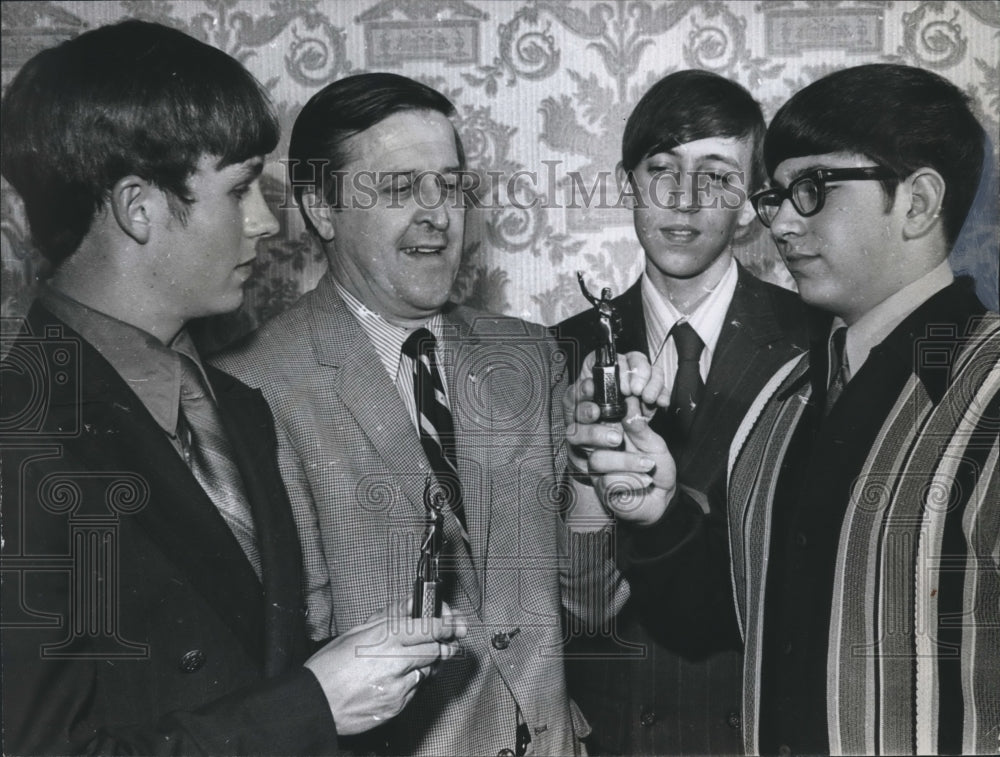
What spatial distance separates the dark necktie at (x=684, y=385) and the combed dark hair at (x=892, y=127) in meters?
0.29

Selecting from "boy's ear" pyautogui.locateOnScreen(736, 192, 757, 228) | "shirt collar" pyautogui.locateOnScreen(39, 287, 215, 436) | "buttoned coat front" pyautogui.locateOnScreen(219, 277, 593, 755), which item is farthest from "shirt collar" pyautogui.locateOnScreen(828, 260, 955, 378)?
"shirt collar" pyautogui.locateOnScreen(39, 287, 215, 436)

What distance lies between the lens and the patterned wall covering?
5.49 feet

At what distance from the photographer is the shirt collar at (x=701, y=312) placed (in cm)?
167

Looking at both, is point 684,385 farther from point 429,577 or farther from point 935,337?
point 429,577

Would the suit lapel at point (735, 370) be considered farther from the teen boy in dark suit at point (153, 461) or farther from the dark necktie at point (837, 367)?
the teen boy in dark suit at point (153, 461)

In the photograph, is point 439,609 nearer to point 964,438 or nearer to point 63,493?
point 63,493

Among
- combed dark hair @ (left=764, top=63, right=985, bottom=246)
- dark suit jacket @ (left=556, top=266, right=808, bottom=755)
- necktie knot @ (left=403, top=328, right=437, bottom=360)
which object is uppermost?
combed dark hair @ (left=764, top=63, right=985, bottom=246)

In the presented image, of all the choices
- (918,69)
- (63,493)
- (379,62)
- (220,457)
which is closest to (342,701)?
(220,457)

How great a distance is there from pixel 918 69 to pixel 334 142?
3.06 ft

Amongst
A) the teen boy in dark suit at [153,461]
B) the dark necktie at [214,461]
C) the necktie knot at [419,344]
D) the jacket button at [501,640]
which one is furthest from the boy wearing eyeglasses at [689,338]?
the dark necktie at [214,461]

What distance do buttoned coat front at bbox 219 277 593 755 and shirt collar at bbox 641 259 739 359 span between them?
0.17 metres

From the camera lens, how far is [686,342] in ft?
5.49

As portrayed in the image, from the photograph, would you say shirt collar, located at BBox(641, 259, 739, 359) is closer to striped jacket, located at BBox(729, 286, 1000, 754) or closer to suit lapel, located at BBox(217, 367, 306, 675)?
striped jacket, located at BBox(729, 286, 1000, 754)

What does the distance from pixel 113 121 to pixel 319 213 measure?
13.0 inches
